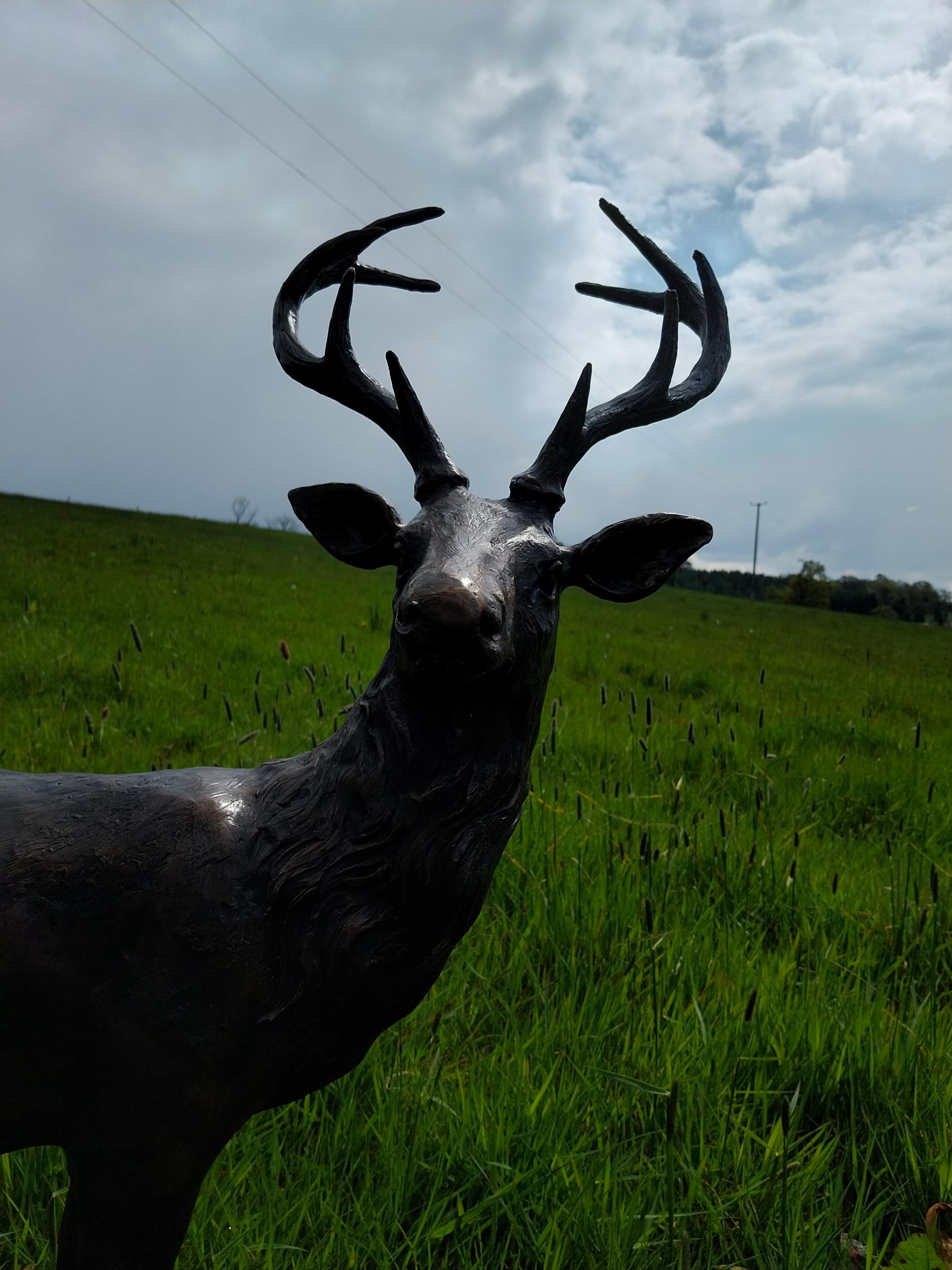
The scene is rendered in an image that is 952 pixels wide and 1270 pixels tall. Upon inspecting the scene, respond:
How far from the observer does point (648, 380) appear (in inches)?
75.9

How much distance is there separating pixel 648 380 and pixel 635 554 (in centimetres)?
52

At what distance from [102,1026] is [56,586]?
323 inches

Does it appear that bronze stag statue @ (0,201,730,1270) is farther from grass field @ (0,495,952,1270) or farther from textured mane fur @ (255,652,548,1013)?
grass field @ (0,495,952,1270)

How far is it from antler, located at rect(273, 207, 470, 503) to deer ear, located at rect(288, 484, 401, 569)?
102 millimetres

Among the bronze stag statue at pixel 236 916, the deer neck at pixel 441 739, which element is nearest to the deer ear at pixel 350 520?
the bronze stag statue at pixel 236 916

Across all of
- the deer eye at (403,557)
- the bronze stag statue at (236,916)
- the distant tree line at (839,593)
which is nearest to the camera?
the bronze stag statue at (236,916)

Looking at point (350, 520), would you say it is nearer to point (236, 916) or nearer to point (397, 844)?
point (397, 844)

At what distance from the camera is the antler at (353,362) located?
1.62 metres

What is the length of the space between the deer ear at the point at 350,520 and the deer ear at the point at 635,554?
38 cm

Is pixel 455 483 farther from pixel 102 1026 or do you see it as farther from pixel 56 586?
pixel 56 586

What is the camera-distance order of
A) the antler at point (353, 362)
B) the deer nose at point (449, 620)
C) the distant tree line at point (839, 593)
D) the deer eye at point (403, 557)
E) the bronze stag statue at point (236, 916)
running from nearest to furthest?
1. the deer nose at point (449, 620)
2. the bronze stag statue at point (236, 916)
3. the deer eye at point (403, 557)
4. the antler at point (353, 362)
5. the distant tree line at point (839, 593)

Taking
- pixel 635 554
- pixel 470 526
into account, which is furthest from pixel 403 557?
pixel 635 554

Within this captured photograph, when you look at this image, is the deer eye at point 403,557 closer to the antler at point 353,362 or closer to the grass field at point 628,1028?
the antler at point 353,362

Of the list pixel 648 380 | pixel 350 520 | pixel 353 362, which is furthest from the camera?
pixel 648 380
